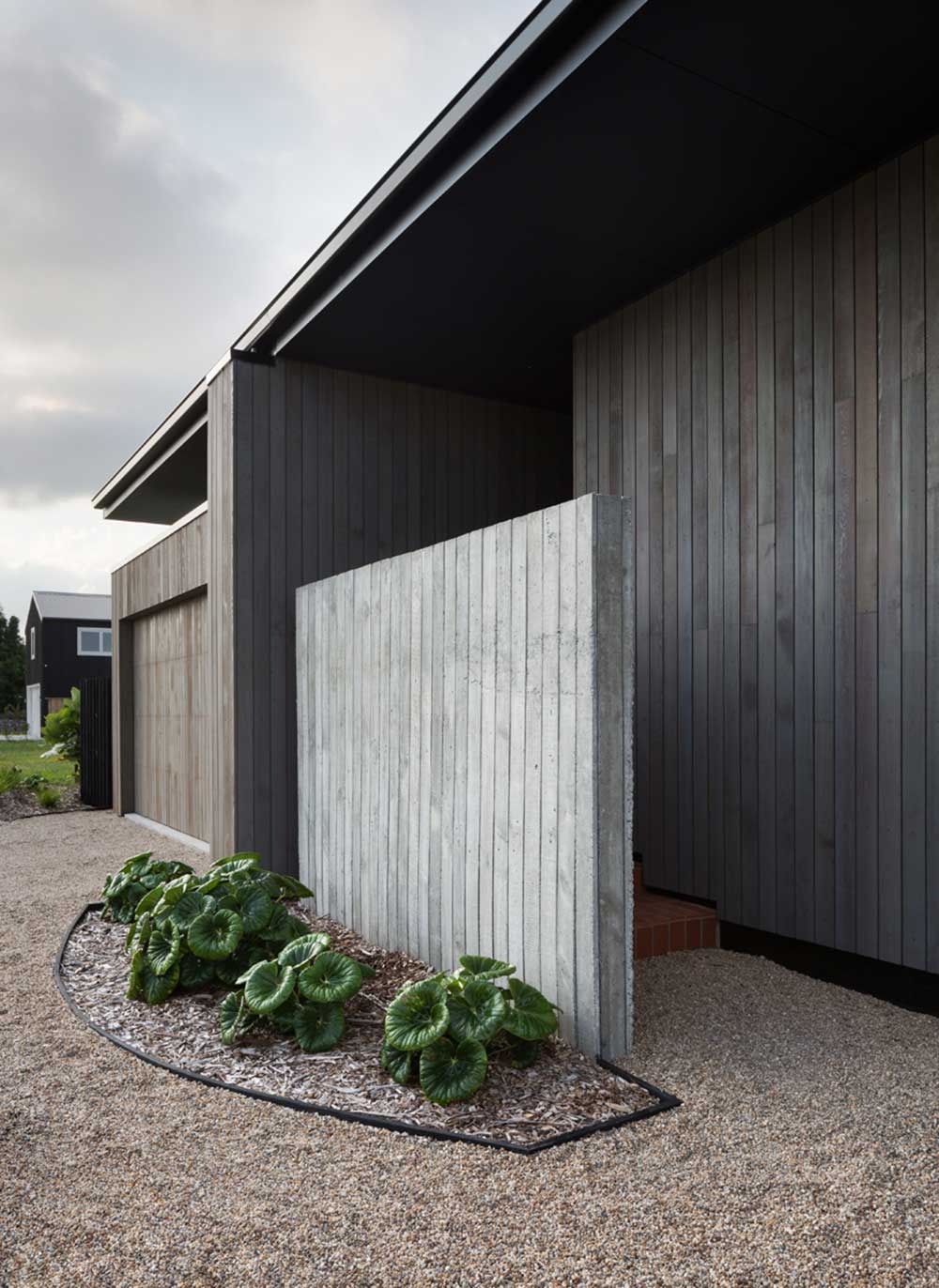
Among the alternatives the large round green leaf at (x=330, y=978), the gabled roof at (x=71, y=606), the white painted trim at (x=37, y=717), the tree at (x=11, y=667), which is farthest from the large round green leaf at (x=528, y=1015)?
the tree at (x=11, y=667)

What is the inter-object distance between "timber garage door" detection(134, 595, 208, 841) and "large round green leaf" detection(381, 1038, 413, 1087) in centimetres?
468

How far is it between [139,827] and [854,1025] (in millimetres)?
7187

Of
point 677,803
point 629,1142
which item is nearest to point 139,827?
point 677,803

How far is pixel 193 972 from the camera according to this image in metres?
3.89

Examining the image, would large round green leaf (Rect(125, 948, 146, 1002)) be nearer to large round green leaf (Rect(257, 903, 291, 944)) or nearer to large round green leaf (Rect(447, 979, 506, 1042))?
large round green leaf (Rect(257, 903, 291, 944))

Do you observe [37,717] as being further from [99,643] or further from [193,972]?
[193,972]

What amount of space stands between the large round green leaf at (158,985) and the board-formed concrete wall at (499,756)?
3.51 ft

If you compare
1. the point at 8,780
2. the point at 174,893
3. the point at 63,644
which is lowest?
the point at 8,780

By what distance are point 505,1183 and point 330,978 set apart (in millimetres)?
1202

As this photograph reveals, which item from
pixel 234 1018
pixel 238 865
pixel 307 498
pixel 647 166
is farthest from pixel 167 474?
pixel 234 1018

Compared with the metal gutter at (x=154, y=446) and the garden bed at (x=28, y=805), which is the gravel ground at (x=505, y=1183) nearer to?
the metal gutter at (x=154, y=446)

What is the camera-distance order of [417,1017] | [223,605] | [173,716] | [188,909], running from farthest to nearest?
[173,716] < [223,605] < [188,909] < [417,1017]

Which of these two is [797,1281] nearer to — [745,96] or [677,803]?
[677,803]

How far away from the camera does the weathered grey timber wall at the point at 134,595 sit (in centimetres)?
728
